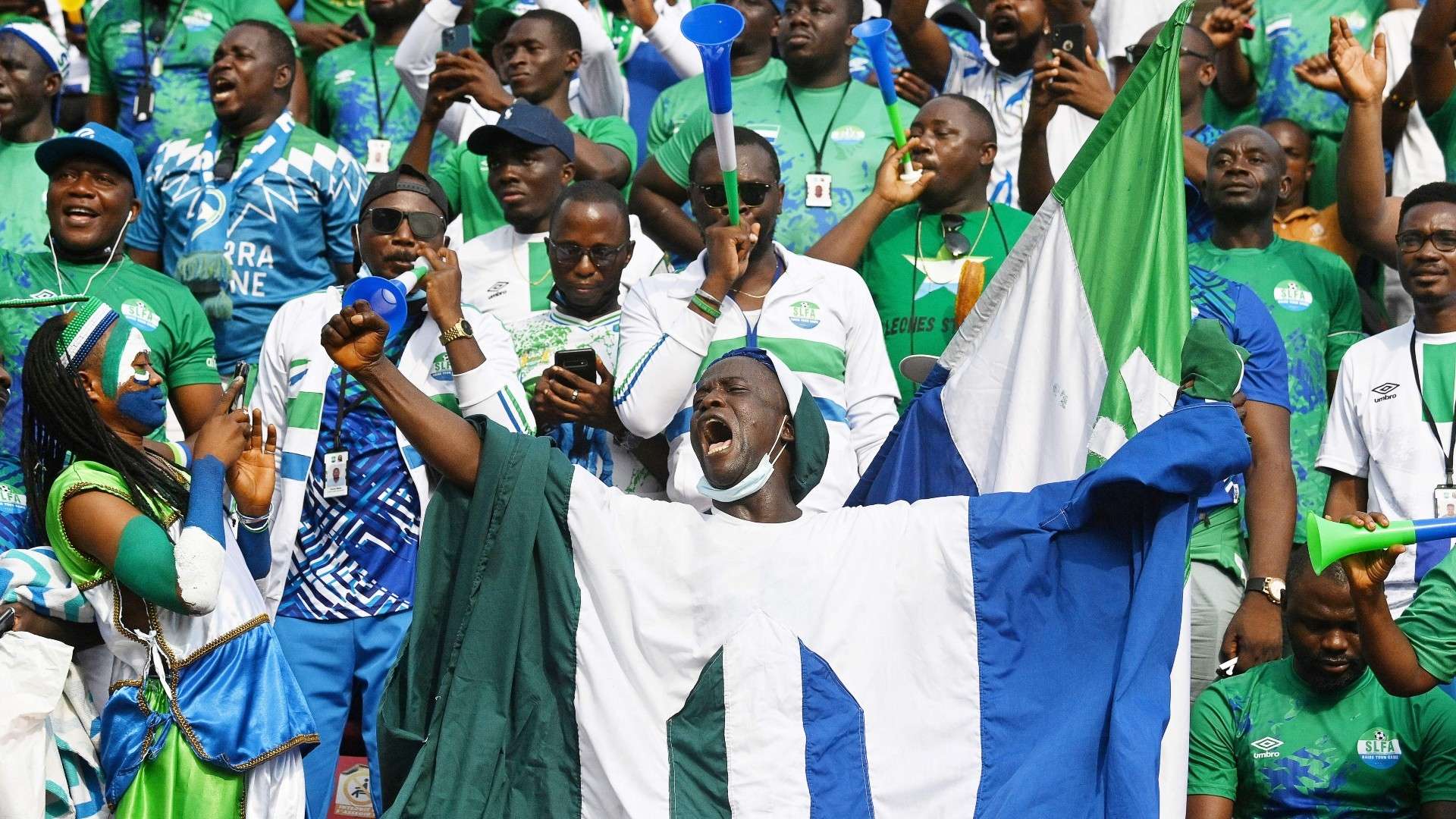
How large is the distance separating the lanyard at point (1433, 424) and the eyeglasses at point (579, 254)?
9.74 feet

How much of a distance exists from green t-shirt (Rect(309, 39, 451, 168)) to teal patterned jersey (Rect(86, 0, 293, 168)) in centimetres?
43

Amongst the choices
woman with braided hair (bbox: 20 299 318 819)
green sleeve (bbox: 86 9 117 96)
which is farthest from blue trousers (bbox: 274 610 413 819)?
green sleeve (bbox: 86 9 117 96)

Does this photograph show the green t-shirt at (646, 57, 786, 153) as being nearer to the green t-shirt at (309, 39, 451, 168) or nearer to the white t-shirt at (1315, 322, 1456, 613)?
the green t-shirt at (309, 39, 451, 168)

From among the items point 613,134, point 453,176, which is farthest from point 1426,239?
point 453,176

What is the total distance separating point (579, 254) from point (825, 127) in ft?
6.04

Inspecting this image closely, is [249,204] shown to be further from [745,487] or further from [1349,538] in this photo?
[1349,538]

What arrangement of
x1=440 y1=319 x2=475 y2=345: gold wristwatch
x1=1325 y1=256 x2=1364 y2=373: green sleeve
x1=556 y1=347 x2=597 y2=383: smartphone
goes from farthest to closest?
→ x1=1325 y1=256 x2=1364 y2=373: green sleeve, x1=556 y1=347 x2=597 y2=383: smartphone, x1=440 y1=319 x2=475 y2=345: gold wristwatch

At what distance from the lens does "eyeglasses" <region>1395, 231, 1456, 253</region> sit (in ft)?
23.5

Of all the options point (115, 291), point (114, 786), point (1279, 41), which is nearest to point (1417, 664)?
point (114, 786)

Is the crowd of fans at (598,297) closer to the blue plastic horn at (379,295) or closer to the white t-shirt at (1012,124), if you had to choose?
the white t-shirt at (1012,124)

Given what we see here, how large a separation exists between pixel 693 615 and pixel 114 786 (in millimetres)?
1708

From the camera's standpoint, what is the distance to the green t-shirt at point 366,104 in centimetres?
934

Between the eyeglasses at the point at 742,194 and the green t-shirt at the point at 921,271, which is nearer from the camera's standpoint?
the eyeglasses at the point at 742,194

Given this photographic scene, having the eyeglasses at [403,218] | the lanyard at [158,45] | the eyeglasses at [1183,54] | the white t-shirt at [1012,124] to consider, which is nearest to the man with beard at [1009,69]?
the white t-shirt at [1012,124]
